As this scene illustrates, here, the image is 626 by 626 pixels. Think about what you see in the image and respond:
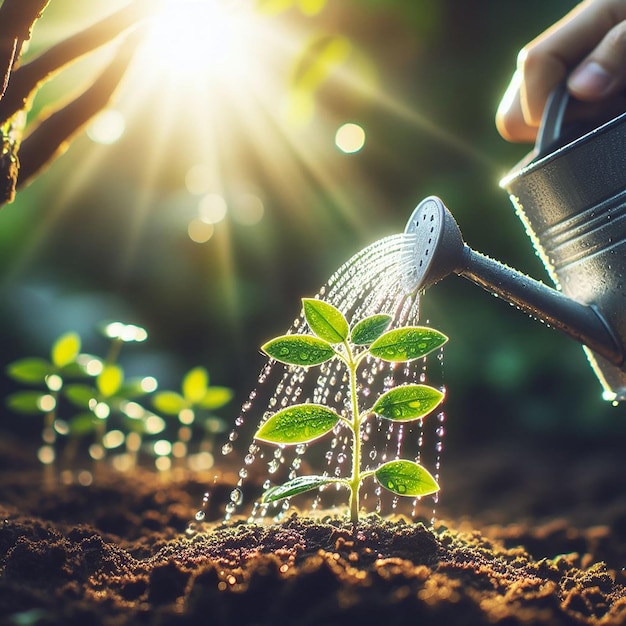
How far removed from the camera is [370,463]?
2.17 metres

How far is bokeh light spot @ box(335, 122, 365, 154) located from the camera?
9.02 feet

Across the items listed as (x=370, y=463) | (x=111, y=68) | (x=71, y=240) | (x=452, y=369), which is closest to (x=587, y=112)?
(x=111, y=68)

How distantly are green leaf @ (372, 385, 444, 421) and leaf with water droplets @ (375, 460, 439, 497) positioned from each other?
71mm

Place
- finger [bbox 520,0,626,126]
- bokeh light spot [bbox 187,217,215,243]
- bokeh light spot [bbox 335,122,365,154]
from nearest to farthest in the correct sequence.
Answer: finger [bbox 520,0,626,126], bokeh light spot [bbox 335,122,365,154], bokeh light spot [bbox 187,217,215,243]

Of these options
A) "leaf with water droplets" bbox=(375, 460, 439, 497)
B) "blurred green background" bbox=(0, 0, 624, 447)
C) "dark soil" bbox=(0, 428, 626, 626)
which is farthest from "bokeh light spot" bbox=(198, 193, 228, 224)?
"leaf with water droplets" bbox=(375, 460, 439, 497)

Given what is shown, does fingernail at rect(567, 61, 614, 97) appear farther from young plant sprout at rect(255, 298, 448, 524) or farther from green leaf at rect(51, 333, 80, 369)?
green leaf at rect(51, 333, 80, 369)

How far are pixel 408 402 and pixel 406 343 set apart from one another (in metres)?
0.09

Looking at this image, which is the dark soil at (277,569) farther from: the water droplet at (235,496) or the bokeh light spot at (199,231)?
the bokeh light spot at (199,231)

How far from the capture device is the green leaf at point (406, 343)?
2.97 feet

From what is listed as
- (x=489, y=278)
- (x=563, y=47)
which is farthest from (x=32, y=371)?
(x=563, y=47)

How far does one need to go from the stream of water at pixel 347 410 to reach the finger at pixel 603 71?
18.0 inches

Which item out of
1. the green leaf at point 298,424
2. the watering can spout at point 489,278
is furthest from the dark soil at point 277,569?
the watering can spout at point 489,278

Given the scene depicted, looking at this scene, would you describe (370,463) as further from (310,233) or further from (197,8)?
(197,8)

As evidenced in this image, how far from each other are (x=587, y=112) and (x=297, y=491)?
0.96 m
